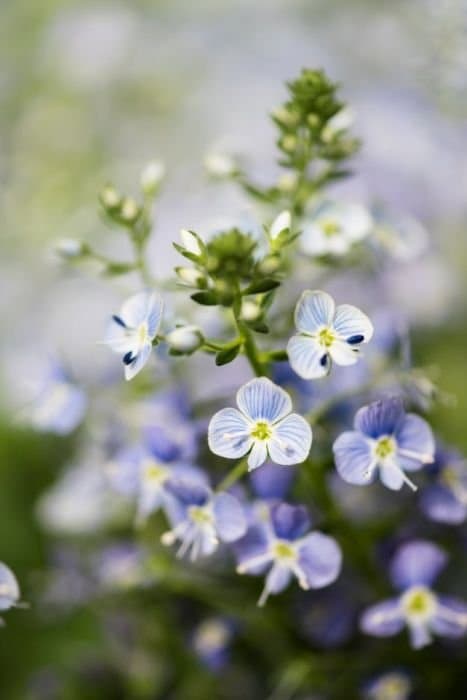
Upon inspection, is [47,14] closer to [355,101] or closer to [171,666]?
[355,101]

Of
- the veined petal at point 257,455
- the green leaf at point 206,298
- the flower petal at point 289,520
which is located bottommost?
the flower petal at point 289,520

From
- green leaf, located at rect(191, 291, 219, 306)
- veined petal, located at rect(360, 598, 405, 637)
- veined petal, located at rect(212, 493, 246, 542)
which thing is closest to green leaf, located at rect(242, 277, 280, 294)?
green leaf, located at rect(191, 291, 219, 306)

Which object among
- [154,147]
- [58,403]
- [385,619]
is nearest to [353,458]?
[385,619]

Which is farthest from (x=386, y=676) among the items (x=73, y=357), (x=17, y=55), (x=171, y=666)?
(x=17, y=55)

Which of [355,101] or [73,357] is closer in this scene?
[73,357]

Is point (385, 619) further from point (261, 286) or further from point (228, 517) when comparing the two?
point (261, 286)

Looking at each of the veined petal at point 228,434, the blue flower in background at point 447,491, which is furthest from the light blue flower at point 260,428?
the blue flower in background at point 447,491

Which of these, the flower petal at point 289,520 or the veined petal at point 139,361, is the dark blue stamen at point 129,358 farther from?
the flower petal at point 289,520
